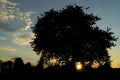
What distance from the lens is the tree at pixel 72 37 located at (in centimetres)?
6694

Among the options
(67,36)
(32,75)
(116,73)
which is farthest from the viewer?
(67,36)

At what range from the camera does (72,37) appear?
66.4m

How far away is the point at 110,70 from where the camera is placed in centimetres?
3338

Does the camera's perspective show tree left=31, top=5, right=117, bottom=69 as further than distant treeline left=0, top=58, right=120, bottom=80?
Yes

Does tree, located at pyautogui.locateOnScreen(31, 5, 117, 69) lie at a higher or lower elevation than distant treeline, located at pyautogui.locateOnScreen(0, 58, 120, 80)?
higher

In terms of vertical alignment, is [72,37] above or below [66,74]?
above

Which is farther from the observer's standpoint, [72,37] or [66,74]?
[72,37]

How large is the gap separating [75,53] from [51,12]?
10632 millimetres

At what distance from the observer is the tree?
6694 centimetres

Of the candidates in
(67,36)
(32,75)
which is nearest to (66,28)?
(67,36)

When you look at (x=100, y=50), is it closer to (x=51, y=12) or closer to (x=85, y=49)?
(x=85, y=49)

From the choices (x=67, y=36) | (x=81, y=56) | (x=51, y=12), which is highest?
(x=51, y=12)

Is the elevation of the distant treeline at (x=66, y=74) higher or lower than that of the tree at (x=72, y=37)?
lower

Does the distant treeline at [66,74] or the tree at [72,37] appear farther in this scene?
the tree at [72,37]
